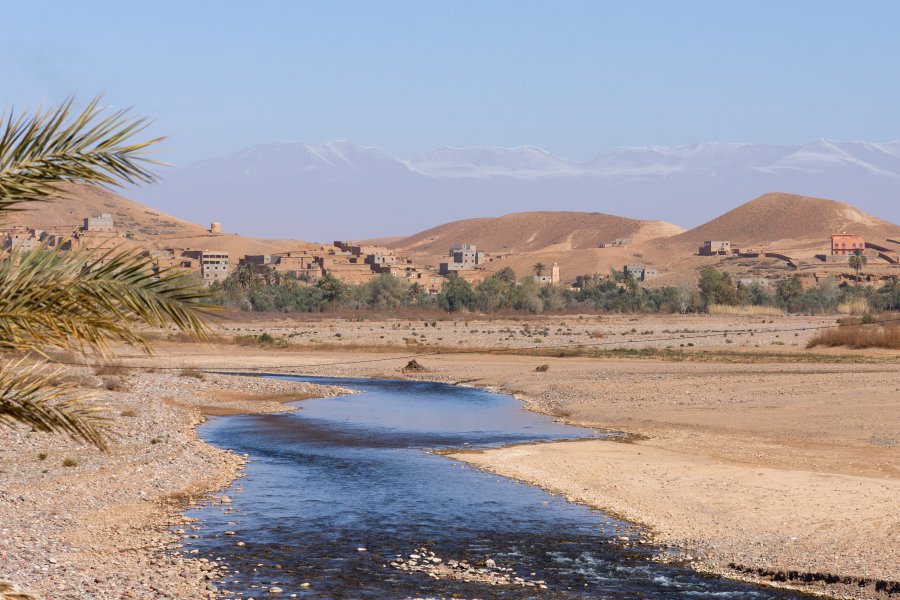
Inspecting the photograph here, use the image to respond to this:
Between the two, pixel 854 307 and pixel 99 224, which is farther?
pixel 99 224

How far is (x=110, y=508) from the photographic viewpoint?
16.9 meters

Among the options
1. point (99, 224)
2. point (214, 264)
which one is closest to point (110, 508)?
point (214, 264)

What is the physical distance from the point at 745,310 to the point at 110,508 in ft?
285

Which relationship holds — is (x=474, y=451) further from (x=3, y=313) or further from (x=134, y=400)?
(x=3, y=313)

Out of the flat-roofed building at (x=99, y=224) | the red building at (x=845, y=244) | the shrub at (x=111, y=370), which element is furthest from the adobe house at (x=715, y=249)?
the shrub at (x=111, y=370)

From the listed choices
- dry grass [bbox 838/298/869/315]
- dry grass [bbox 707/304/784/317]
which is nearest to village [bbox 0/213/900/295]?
dry grass [bbox 707/304/784/317]

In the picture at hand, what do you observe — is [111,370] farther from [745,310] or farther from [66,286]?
[745,310]

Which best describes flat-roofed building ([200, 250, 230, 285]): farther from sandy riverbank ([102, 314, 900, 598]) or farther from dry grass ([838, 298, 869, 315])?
sandy riverbank ([102, 314, 900, 598])

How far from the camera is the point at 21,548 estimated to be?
13.8m

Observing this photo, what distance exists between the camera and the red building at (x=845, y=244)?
157 metres

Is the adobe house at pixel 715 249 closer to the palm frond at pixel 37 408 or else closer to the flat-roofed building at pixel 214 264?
the flat-roofed building at pixel 214 264

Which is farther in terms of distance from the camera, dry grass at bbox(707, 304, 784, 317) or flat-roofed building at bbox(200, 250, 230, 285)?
flat-roofed building at bbox(200, 250, 230, 285)

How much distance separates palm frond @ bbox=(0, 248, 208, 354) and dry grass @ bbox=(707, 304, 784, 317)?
91.9 meters

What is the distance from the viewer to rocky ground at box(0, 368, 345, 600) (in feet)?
41.6
